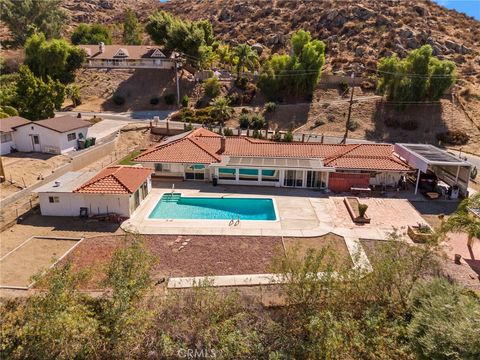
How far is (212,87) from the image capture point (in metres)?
61.3

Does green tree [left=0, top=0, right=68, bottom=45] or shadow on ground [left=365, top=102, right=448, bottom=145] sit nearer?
shadow on ground [left=365, top=102, right=448, bottom=145]

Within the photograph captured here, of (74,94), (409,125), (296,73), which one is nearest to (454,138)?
(409,125)

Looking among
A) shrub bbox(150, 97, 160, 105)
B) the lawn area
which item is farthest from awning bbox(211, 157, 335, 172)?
shrub bbox(150, 97, 160, 105)

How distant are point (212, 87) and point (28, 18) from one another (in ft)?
154

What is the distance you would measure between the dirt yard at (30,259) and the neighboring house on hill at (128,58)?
5337 cm

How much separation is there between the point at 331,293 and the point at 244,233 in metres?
11.0

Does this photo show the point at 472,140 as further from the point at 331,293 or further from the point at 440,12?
the point at 440,12

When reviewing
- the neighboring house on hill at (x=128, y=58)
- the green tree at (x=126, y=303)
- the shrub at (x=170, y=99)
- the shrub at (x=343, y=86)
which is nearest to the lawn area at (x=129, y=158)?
the shrub at (x=170, y=99)

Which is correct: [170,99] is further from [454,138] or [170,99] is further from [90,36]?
[454,138]

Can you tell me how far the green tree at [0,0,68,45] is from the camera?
74037mm

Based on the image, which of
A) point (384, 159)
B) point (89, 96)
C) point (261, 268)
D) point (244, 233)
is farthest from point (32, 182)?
point (89, 96)

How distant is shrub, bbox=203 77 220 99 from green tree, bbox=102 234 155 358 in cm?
5034

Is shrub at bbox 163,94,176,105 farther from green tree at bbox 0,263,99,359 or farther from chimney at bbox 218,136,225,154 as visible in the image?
green tree at bbox 0,263,99,359

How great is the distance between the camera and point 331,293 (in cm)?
1341
